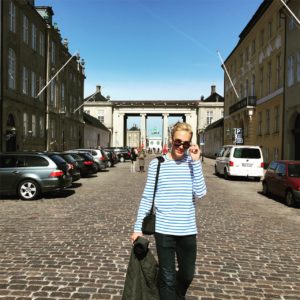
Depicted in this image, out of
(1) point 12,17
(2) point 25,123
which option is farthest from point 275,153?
(1) point 12,17

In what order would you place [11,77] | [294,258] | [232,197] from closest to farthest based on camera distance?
[294,258]
[232,197]
[11,77]

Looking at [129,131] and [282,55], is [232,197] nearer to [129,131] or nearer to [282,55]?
[282,55]

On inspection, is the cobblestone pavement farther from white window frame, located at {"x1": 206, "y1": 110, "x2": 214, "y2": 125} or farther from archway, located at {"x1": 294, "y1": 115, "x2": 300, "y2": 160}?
white window frame, located at {"x1": 206, "y1": 110, "x2": 214, "y2": 125}

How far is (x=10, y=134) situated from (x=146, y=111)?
77.8 metres

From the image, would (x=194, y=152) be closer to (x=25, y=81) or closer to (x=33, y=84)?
(x=25, y=81)

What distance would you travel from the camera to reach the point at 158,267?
12.2 feet

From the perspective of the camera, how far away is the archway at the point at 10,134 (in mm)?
29298

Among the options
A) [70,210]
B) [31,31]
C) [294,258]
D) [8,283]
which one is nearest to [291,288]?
[294,258]

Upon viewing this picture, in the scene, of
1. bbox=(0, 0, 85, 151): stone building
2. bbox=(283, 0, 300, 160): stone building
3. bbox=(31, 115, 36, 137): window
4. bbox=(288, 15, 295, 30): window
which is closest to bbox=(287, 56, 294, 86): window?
bbox=(283, 0, 300, 160): stone building

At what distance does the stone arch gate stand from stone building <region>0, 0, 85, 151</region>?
170 feet

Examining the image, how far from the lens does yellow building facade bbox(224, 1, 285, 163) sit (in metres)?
33.4

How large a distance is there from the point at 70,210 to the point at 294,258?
6.55m

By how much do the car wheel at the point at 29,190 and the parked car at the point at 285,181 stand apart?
7.98 m

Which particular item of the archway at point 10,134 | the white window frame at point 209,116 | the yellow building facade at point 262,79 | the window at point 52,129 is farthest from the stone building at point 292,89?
the white window frame at point 209,116
